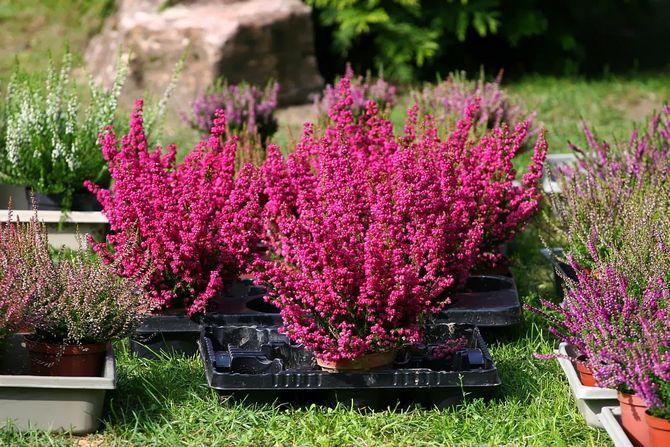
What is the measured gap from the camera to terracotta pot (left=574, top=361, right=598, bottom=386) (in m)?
4.21

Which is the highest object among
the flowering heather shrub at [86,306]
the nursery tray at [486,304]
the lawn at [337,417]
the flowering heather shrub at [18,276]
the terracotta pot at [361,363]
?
the flowering heather shrub at [18,276]

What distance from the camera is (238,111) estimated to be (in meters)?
7.52

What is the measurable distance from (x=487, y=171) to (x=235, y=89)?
9.14 feet

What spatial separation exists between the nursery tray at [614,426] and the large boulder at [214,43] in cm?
575

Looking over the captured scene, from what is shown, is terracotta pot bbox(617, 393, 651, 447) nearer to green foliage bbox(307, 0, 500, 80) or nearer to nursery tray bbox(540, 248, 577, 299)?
nursery tray bbox(540, 248, 577, 299)

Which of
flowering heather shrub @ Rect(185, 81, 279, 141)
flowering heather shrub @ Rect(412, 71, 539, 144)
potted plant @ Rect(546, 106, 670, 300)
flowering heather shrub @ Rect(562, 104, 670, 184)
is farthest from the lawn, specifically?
flowering heather shrub @ Rect(185, 81, 279, 141)

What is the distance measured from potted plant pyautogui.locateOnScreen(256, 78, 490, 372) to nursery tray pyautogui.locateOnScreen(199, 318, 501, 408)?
107mm

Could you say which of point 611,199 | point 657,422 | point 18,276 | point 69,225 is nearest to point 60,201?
point 69,225

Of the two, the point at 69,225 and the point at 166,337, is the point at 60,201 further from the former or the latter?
the point at 166,337

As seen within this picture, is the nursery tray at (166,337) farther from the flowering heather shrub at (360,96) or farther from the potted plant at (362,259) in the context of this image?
the flowering heather shrub at (360,96)

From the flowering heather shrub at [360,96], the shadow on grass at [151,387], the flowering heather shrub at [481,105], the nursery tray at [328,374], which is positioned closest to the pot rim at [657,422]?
the nursery tray at [328,374]

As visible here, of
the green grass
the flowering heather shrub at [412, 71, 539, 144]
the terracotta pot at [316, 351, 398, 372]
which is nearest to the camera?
the green grass

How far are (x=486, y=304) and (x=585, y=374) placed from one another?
100 centimetres

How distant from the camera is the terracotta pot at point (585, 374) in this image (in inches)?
166
